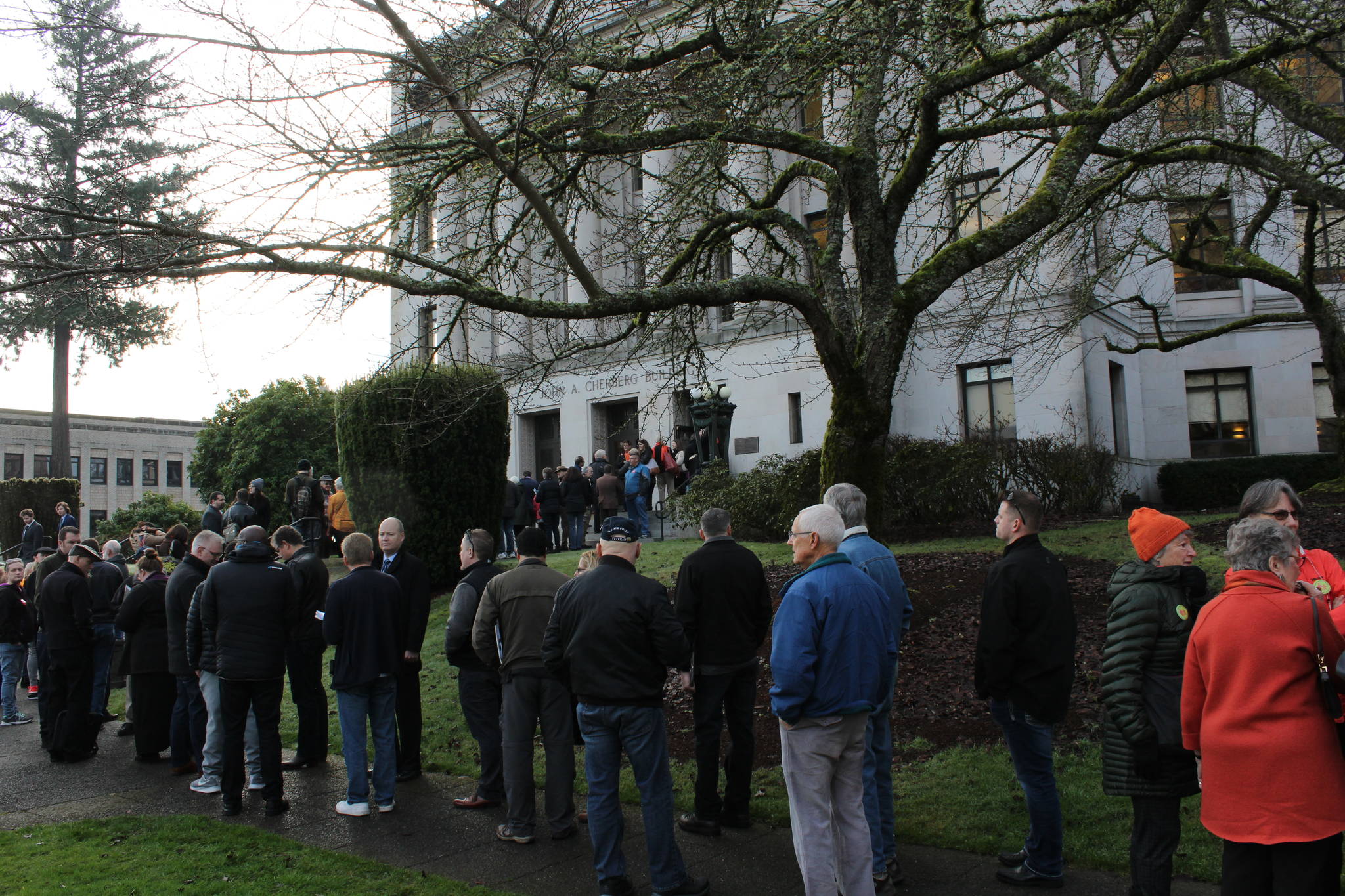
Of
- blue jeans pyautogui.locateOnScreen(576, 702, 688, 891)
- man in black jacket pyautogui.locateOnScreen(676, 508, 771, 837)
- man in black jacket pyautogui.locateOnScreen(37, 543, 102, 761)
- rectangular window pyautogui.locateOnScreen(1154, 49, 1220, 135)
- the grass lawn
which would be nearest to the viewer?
blue jeans pyautogui.locateOnScreen(576, 702, 688, 891)

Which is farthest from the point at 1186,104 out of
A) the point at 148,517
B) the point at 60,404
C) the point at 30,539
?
the point at 148,517

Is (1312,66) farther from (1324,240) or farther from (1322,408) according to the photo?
(1322,408)

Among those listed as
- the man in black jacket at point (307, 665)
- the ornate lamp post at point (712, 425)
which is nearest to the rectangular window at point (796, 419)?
the ornate lamp post at point (712, 425)

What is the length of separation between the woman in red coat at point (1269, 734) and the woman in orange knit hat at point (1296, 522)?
94cm

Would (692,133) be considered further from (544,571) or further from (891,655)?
(891,655)

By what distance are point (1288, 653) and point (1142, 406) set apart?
28.0 metres

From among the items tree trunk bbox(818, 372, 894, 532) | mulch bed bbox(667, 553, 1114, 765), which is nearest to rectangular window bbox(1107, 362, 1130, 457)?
mulch bed bbox(667, 553, 1114, 765)

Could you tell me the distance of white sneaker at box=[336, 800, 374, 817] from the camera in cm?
727

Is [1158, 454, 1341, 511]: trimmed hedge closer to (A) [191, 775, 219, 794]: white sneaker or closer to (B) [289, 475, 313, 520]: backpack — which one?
(B) [289, 475, 313, 520]: backpack

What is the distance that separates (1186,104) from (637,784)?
1366cm

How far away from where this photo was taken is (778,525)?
18.0 m

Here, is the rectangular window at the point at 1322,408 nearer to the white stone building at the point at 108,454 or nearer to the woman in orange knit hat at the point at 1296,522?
the woman in orange knit hat at the point at 1296,522

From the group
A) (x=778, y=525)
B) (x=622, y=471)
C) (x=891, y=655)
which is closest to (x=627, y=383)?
(x=622, y=471)

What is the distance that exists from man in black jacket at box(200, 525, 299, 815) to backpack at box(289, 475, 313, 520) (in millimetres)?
11259
